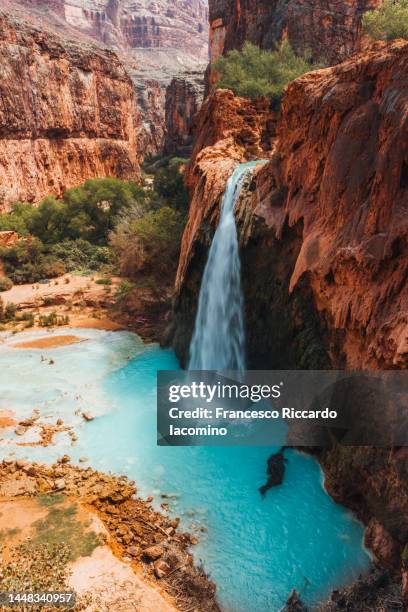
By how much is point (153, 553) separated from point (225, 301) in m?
6.78

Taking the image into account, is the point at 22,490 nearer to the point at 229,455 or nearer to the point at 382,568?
the point at 229,455

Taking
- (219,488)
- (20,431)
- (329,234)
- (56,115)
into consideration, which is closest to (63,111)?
(56,115)

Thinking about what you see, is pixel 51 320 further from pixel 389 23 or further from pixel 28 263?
pixel 389 23

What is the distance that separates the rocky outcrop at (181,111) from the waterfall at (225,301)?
42277 mm

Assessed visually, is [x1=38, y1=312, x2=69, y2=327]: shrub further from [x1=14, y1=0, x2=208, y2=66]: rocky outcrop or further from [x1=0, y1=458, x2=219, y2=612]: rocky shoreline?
[x1=14, y1=0, x2=208, y2=66]: rocky outcrop

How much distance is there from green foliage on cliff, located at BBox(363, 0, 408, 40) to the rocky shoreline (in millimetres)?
15093

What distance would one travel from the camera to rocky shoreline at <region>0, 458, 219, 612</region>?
5945mm

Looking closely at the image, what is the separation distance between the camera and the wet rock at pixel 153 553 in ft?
20.7

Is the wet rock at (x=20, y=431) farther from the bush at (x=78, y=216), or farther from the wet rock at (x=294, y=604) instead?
the bush at (x=78, y=216)

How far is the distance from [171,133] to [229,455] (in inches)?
2020

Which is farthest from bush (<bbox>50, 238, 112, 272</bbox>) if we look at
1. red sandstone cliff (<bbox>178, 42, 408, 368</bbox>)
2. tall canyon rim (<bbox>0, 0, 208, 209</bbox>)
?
red sandstone cliff (<bbox>178, 42, 408, 368</bbox>)

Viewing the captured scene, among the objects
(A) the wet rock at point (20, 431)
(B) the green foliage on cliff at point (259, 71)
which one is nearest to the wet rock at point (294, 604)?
(A) the wet rock at point (20, 431)

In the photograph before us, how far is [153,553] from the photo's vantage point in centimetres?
634

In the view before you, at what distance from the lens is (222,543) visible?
687cm
